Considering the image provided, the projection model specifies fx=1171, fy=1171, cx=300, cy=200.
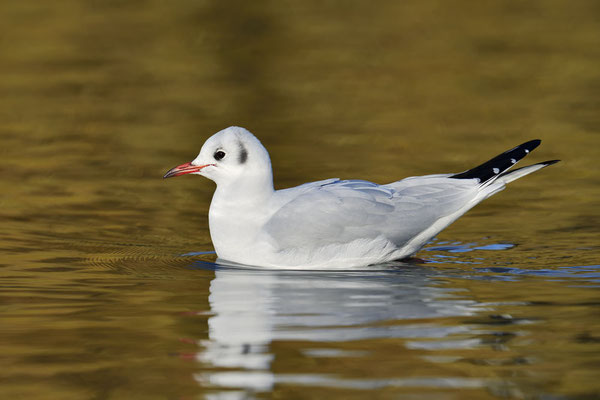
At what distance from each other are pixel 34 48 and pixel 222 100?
531 cm

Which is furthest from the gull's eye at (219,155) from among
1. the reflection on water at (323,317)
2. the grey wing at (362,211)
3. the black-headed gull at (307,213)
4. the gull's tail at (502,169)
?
the gull's tail at (502,169)

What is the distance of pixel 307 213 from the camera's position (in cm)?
811

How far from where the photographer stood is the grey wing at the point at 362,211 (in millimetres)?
8094

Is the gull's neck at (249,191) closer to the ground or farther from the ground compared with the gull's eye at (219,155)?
closer to the ground

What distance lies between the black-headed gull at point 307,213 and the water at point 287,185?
0.20 m

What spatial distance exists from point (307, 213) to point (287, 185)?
2.94 m

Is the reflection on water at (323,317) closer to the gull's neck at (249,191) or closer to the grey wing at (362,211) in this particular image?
the grey wing at (362,211)

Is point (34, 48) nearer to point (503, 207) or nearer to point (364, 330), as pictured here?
point (503, 207)

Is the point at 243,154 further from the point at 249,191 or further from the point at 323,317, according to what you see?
the point at 323,317

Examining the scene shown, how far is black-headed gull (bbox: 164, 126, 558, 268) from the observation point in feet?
26.6

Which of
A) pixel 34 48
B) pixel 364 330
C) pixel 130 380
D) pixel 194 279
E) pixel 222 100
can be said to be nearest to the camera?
pixel 130 380

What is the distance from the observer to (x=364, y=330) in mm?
6203

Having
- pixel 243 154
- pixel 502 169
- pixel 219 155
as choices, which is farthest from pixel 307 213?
pixel 502 169

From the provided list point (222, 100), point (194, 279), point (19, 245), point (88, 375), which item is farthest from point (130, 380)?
point (222, 100)
